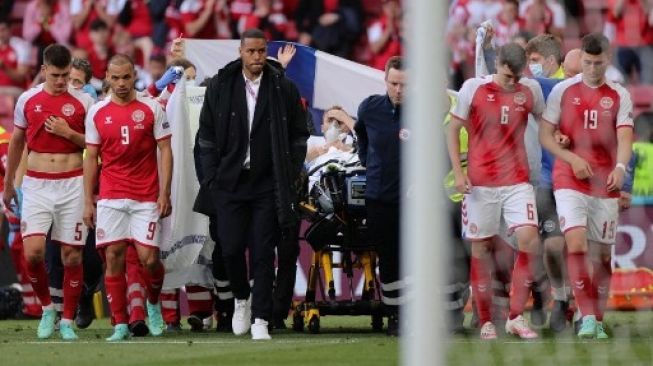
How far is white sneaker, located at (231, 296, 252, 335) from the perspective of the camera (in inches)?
516

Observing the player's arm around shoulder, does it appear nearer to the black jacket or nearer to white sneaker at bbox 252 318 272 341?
the black jacket

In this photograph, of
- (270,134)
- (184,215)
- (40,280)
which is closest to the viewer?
(270,134)

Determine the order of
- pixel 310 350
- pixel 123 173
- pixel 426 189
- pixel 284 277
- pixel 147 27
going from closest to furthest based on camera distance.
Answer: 1. pixel 426 189
2. pixel 310 350
3. pixel 123 173
4. pixel 284 277
5. pixel 147 27

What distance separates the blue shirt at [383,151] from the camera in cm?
1280

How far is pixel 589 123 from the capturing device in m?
12.6

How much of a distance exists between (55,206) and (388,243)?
7.43 ft

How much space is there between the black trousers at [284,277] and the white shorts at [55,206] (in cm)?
152

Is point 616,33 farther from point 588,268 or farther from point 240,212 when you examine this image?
point 240,212

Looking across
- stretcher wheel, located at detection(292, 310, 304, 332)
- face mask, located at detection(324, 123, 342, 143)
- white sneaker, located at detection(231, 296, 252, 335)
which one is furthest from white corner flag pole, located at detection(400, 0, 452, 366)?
face mask, located at detection(324, 123, 342, 143)

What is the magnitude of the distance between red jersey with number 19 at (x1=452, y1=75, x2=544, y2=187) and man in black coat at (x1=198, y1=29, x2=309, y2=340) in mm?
1122

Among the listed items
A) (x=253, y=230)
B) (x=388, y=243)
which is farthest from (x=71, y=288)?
(x=388, y=243)

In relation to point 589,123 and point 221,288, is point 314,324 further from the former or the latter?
point 589,123

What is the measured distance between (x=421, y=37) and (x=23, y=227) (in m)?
6.76

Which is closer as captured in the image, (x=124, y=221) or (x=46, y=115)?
(x=124, y=221)
